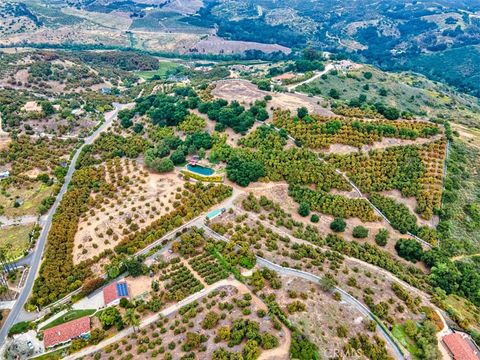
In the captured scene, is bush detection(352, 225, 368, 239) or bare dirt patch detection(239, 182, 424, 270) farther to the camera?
bare dirt patch detection(239, 182, 424, 270)

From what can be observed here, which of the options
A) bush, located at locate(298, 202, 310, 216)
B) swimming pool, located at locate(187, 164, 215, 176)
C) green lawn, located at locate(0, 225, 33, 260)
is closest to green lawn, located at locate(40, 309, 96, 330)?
green lawn, located at locate(0, 225, 33, 260)

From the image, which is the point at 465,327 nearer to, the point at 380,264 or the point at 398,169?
the point at 380,264

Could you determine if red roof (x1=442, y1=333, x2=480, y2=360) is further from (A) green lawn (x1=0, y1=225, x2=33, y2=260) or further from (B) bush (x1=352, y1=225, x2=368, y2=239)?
(A) green lawn (x1=0, y1=225, x2=33, y2=260)

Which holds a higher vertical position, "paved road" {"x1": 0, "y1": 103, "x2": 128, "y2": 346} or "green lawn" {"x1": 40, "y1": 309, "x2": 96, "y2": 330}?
"green lawn" {"x1": 40, "y1": 309, "x2": 96, "y2": 330}

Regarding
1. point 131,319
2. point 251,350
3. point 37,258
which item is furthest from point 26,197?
point 251,350

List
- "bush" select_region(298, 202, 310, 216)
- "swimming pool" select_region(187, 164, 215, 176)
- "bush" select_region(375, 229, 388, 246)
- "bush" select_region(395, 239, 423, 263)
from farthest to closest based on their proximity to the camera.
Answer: "swimming pool" select_region(187, 164, 215, 176) < "bush" select_region(298, 202, 310, 216) < "bush" select_region(375, 229, 388, 246) < "bush" select_region(395, 239, 423, 263)

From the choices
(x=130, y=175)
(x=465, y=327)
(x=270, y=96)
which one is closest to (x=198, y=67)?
(x=270, y=96)
